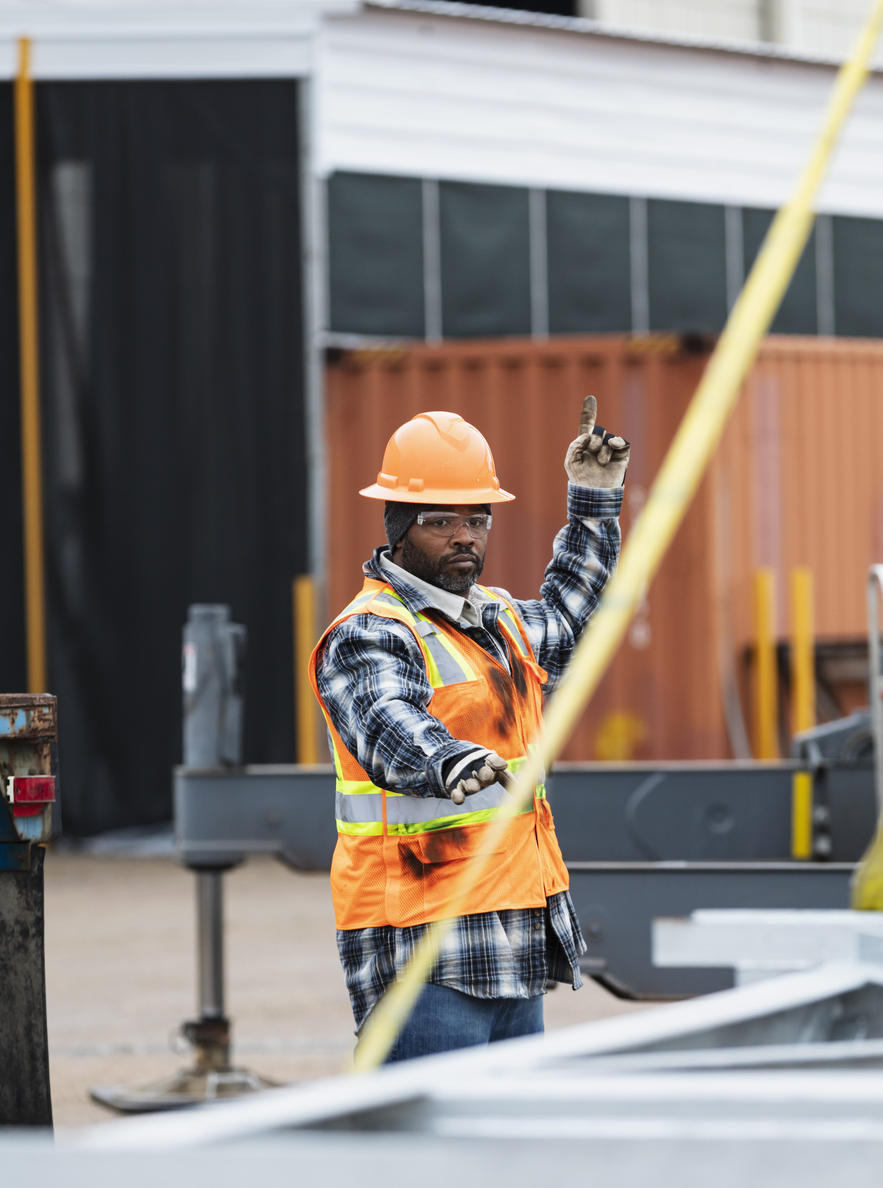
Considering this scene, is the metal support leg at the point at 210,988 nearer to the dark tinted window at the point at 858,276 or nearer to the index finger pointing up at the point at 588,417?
the index finger pointing up at the point at 588,417

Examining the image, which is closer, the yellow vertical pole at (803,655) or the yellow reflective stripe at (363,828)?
the yellow reflective stripe at (363,828)

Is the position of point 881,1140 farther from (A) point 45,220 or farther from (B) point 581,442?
(A) point 45,220

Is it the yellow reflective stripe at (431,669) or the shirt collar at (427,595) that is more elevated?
the shirt collar at (427,595)

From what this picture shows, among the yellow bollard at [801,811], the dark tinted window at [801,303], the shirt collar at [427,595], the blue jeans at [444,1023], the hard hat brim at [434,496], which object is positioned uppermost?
the dark tinted window at [801,303]

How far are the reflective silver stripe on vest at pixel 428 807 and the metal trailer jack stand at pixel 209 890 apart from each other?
1.99 metres

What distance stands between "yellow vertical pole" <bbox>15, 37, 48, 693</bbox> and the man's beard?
28.4 ft

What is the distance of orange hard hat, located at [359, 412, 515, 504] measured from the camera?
9.50ft

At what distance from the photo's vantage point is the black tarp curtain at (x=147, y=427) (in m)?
11.1

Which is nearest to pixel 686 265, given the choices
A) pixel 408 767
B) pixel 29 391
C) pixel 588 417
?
pixel 29 391

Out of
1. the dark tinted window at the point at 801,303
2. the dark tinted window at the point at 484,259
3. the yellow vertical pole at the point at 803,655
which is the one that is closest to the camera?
the yellow vertical pole at the point at 803,655

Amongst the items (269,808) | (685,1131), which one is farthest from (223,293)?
(685,1131)

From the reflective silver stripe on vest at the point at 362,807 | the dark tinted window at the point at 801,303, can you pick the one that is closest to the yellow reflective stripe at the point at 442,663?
the reflective silver stripe on vest at the point at 362,807

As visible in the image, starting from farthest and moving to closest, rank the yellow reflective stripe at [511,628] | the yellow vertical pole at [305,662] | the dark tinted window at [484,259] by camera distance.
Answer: the dark tinted window at [484,259] → the yellow vertical pole at [305,662] → the yellow reflective stripe at [511,628]

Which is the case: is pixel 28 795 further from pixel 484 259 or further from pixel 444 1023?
pixel 484 259
